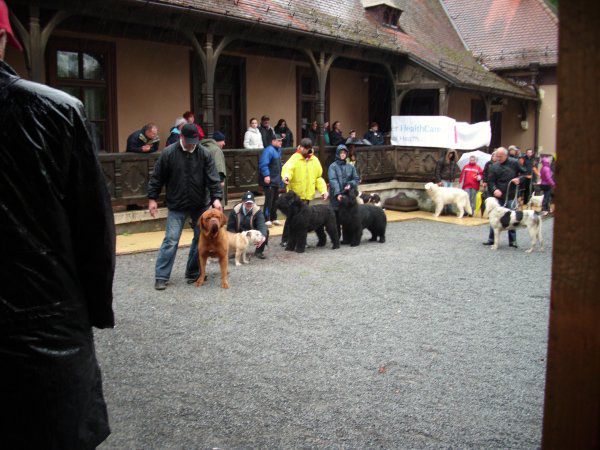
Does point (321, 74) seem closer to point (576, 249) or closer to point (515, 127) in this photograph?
point (515, 127)

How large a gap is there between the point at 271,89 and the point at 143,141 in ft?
19.5

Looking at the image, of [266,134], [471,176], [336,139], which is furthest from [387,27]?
[266,134]

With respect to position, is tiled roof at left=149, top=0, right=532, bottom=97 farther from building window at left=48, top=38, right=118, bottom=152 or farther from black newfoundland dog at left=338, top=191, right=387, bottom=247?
black newfoundland dog at left=338, top=191, right=387, bottom=247

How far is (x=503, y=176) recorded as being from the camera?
11.8m

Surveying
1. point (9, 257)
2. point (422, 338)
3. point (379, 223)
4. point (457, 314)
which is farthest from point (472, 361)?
point (379, 223)

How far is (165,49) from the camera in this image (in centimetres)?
1445

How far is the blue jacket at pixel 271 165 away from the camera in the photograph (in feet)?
41.0

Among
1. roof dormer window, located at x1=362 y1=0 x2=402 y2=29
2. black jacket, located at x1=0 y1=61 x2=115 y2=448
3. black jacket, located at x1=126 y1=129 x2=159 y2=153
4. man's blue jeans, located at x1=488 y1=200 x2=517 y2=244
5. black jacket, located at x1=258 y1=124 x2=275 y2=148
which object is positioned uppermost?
roof dormer window, located at x1=362 y1=0 x2=402 y2=29

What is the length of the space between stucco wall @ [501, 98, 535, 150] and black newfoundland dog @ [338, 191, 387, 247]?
50.8 ft

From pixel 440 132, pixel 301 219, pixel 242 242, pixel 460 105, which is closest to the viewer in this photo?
pixel 242 242

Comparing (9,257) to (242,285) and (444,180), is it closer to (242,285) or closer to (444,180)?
(242,285)

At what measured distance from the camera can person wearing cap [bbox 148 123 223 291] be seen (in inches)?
302

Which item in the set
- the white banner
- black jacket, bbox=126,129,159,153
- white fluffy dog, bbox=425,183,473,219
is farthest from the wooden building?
white fluffy dog, bbox=425,183,473,219

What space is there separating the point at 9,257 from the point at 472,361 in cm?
417
